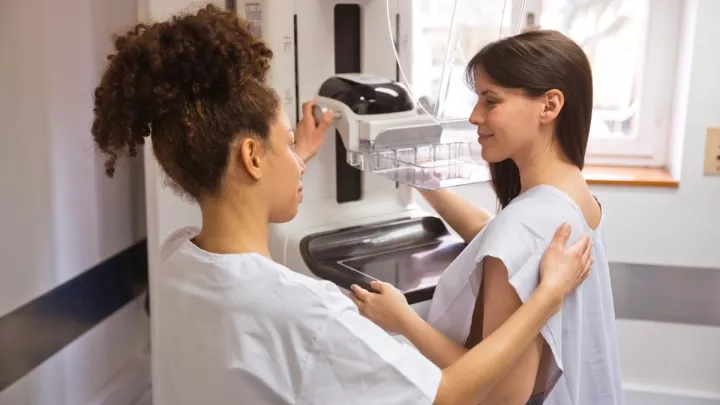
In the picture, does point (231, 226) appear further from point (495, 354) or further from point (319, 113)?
point (319, 113)

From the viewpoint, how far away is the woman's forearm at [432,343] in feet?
3.50

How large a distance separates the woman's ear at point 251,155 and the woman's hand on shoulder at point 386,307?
33 centimetres

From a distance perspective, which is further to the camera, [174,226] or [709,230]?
[709,230]

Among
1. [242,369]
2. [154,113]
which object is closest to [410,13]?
[154,113]

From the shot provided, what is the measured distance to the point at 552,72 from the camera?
41.8 inches

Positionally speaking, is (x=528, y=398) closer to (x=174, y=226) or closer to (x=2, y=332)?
(x=174, y=226)

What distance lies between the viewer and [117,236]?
1.72 meters

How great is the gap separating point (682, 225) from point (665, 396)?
0.49 metres

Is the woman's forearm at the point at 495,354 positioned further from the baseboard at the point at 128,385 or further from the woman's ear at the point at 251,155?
the baseboard at the point at 128,385

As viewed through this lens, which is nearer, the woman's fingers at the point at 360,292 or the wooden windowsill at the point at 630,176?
the woman's fingers at the point at 360,292

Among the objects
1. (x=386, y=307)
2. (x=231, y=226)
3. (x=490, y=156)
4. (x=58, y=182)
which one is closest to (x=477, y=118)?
(x=490, y=156)

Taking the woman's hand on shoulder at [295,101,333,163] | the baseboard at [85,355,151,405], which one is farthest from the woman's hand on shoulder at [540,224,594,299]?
the baseboard at [85,355,151,405]

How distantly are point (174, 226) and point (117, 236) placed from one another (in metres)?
0.34

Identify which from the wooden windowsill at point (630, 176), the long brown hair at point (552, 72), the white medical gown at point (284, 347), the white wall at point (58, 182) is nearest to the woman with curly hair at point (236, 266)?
the white medical gown at point (284, 347)
